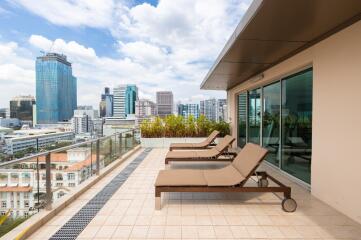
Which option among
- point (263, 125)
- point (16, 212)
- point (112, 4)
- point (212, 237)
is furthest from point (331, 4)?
point (112, 4)

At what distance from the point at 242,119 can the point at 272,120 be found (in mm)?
3348

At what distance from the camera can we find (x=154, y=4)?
35.5 feet

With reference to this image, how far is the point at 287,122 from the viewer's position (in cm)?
573

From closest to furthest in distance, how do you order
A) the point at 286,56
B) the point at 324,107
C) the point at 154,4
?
the point at 324,107
the point at 286,56
the point at 154,4

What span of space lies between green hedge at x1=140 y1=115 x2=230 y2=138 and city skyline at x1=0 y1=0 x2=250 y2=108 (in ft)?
11.3

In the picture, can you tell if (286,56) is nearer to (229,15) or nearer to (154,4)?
(229,15)

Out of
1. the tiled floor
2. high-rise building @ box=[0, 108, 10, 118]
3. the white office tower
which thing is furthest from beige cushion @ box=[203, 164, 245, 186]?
the white office tower

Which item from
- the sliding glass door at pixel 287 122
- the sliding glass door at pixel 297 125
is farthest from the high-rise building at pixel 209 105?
the sliding glass door at pixel 297 125

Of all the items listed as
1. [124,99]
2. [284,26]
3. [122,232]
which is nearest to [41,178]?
[122,232]

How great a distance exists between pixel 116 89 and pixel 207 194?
39630mm

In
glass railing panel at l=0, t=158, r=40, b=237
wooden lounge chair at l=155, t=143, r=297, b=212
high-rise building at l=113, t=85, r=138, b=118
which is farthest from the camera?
high-rise building at l=113, t=85, r=138, b=118

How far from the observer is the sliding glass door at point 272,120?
635 cm

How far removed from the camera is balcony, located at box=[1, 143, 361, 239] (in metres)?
2.96

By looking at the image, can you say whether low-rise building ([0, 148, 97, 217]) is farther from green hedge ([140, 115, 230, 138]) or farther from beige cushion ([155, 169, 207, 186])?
green hedge ([140, 115, 230, 138])
